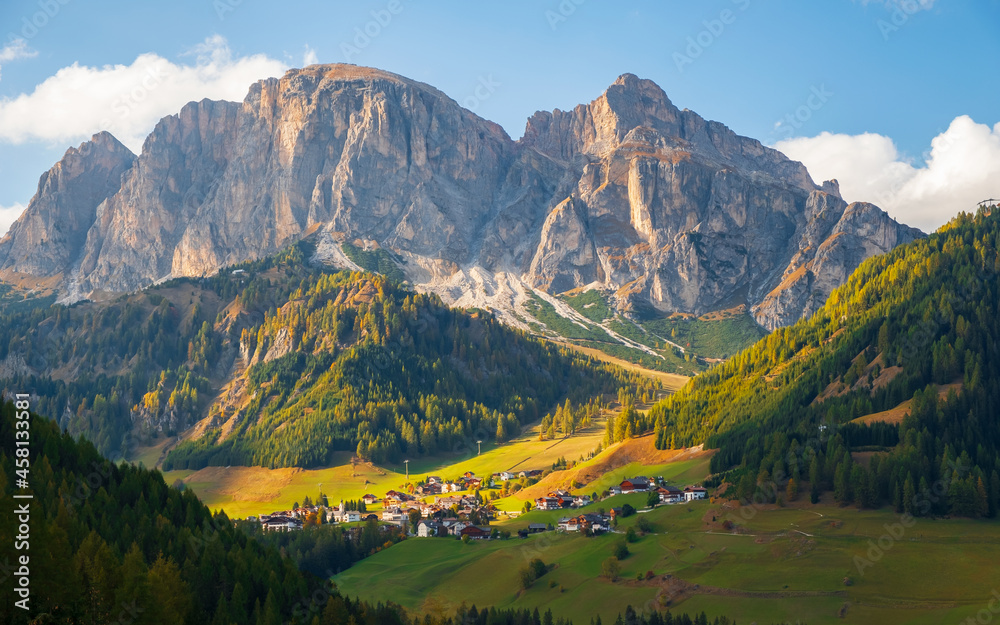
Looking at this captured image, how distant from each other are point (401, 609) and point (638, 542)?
4456 centimetres

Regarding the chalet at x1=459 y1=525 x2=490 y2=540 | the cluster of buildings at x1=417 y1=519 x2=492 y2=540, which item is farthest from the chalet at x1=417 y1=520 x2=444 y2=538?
the chalet at x1=459 y1=525 x2=490 y2=540

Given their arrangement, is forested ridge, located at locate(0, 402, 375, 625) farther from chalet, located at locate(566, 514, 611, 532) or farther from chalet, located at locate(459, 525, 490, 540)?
chalet, located at locate(566, 514, 611, 532)

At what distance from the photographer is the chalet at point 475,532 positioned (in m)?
184

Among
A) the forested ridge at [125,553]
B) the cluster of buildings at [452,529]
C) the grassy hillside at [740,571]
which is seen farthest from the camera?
the cluster of buildings at [452,529]

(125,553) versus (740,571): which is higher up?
(125,553)

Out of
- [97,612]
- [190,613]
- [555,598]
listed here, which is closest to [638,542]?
[555,598]

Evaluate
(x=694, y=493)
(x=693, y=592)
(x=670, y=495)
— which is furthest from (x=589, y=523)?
(x=693, y=592)

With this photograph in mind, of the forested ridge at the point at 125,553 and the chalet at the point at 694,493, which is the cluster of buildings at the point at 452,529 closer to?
the chalet at the point at 694,493

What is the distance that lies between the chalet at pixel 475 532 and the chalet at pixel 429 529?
661 centimetres

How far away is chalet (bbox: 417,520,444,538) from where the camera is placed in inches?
7569

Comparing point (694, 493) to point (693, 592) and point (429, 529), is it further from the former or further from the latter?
point (429, 529)

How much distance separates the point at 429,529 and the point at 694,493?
5476cm

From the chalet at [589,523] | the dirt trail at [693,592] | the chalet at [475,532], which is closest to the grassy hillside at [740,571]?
the dirt trail at [693,592]

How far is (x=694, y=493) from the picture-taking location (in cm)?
18062
